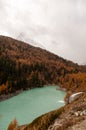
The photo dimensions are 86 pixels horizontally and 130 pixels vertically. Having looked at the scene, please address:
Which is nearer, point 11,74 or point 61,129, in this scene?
point 61,129

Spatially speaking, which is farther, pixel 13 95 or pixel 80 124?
pixel 13 95

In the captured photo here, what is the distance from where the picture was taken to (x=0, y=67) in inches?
7598

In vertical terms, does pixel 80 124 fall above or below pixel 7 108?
above

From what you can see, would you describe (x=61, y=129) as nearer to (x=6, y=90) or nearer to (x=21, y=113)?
(x=21, y=113)

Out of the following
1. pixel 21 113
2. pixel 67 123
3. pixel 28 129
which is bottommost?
pixel 21 113

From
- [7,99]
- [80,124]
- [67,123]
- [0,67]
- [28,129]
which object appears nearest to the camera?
[80,124]

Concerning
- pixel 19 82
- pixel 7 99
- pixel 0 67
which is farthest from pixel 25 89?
pixel 7 99

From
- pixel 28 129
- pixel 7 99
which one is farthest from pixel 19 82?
pixel 28 129

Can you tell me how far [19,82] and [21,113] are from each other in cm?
8023

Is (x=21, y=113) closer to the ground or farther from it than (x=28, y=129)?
closer to the ground

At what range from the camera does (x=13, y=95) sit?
6752 inches

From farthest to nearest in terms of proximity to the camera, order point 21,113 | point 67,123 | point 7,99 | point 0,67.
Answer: point 0,67
point 7,99
point 21,113
point 67,123

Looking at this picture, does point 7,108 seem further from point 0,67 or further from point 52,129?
point 52,129

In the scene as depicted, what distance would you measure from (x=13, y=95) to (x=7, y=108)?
151ft
